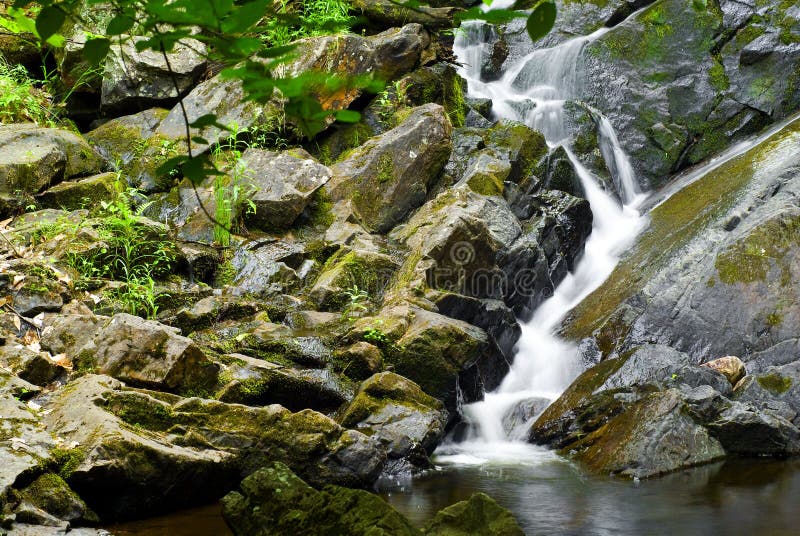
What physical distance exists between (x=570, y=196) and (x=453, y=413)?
175 inches

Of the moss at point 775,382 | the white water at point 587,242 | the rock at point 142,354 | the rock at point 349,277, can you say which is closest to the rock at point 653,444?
the white water at point 587,242

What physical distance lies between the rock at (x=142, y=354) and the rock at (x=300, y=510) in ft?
6.02

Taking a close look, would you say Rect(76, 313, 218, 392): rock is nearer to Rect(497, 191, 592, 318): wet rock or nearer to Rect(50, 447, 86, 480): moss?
Rect(50, 447, 86, 480): moss

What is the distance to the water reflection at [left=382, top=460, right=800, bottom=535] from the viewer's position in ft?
16.8

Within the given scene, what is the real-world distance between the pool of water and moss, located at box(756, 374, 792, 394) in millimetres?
929

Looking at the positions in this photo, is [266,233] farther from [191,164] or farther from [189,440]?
[191,164]

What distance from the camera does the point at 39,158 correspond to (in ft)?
27.5

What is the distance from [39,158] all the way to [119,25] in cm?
790

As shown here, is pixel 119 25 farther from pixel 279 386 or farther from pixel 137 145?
pixel 137 145

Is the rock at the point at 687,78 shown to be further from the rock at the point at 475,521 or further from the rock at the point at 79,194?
the rock at the point at 475,521

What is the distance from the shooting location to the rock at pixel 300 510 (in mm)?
4031

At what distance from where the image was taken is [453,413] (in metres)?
7.51

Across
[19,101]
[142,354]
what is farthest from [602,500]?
[19,101]

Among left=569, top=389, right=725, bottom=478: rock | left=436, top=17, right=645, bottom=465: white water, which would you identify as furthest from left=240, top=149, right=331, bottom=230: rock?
left=569, top=389, right=725, bottom=478: rock
